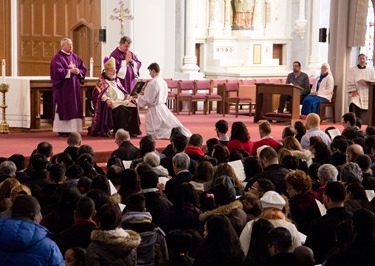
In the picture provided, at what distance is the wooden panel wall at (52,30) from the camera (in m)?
22.7

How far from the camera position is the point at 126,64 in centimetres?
1516

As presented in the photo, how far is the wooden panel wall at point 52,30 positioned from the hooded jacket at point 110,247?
17.1m

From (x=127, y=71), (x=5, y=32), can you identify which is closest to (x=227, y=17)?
(x=5, y=32)

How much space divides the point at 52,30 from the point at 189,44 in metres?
3.74

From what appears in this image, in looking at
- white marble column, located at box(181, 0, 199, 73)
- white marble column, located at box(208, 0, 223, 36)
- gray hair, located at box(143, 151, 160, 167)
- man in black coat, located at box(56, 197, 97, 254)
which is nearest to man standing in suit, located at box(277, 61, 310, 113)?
white marble column, located at box(181, 0, 199, 73)

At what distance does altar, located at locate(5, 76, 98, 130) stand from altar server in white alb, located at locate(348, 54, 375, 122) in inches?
213

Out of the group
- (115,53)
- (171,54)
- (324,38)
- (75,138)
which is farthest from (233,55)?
(75,138)

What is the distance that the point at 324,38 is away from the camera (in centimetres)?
1792

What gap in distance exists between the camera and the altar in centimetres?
1466

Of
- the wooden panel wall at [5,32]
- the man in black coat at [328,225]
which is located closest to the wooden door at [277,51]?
the wooden panel wall at [5,32]

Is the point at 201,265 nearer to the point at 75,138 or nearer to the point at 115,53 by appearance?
the point at 75,138

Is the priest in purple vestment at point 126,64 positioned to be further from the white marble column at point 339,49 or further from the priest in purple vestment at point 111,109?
the white marble column at point 339,49

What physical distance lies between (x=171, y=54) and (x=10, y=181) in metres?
17.0

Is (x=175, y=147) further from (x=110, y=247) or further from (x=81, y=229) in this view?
(x=110, y=247)
